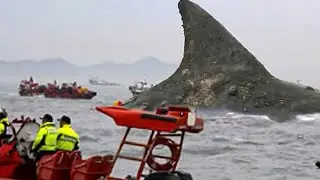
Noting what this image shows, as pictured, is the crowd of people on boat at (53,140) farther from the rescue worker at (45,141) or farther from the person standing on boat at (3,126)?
the person standing on boat at (3,126)

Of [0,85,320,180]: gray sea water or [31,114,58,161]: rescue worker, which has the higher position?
[31,114,58,161]: rescue worker

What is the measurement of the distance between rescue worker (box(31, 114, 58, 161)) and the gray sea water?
710 cm

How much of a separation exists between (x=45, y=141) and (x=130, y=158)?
2.69m

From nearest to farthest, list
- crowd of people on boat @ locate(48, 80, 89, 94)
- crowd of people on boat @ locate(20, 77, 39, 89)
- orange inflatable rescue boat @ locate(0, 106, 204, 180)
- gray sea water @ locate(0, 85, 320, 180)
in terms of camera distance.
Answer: orange inflatable rescue boat @ locate(0, 106, 204, 180)
gray sea water @ locate(0, 85, 320, 180)
crowd of people on boat @ locate(48, 80, 89, 94)
crowd of people on boat @ locate(20, 77, 39, 89)

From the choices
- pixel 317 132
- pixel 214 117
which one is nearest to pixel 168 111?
pixel 317 132

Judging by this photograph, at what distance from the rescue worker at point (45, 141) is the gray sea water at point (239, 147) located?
7.10 m

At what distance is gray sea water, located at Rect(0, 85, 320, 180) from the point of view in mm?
21016

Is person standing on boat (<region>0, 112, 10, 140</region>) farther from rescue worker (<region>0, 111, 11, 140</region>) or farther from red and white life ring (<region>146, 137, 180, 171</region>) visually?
red and white life ring (<region>146, 137, 180, 171</region>)

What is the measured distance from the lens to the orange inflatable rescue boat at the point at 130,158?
8789 millimetres

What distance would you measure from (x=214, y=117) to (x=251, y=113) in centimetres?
301

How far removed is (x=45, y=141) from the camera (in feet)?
37.1

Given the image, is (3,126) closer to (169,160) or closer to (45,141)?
(45,141)

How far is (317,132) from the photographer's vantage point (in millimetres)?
36562

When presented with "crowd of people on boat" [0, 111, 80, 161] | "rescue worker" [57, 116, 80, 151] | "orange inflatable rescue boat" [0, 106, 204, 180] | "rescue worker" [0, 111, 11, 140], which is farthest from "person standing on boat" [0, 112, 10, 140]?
"rescue worker" [57, 116, 80, 151]
